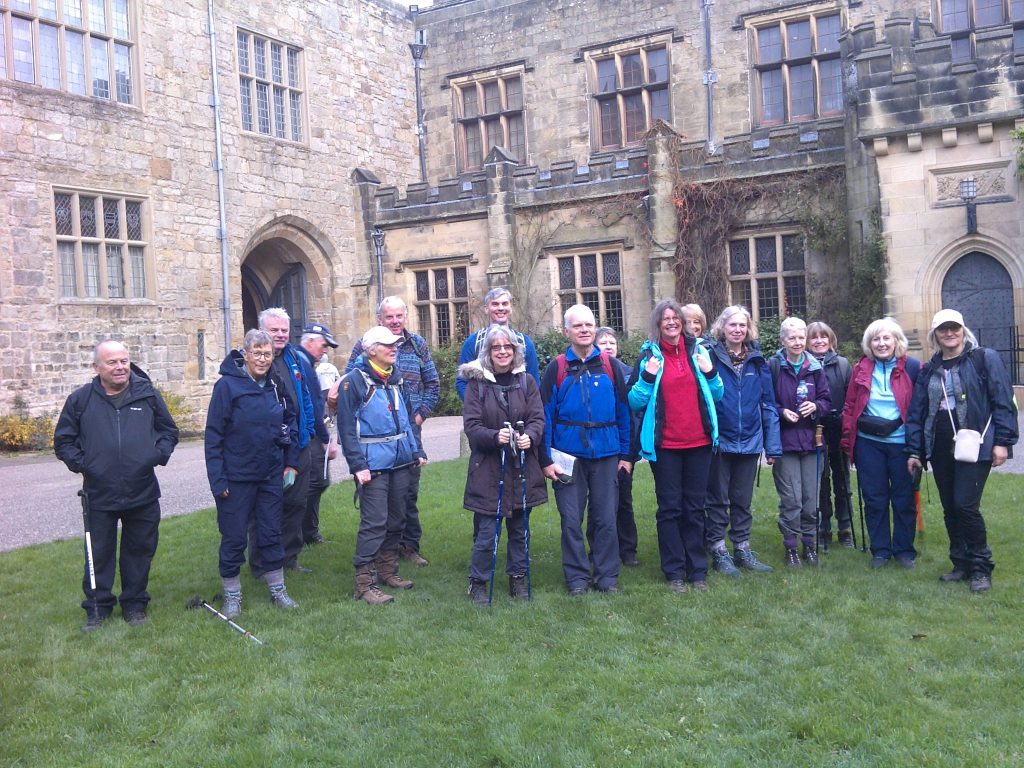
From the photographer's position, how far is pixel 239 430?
591 cm

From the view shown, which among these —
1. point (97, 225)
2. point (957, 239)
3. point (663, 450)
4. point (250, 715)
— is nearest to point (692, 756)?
point (250, 715)

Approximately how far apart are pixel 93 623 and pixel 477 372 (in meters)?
2.72

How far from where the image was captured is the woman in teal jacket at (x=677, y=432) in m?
6.07

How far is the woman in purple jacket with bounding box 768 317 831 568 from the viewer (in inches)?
259

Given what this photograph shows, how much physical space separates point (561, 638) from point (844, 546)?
2.93m

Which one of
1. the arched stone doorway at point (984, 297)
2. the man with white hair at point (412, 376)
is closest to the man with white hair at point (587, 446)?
the man with white hair at point (412, 376)

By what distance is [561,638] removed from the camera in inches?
204

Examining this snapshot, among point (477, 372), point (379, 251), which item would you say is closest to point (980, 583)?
point (477, 372)

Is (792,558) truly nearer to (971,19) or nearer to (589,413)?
(589,413)

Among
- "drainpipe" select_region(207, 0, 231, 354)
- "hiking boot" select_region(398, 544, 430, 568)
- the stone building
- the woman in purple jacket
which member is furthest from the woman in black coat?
"drainpipe" select_region(207, 0, 231, 354)

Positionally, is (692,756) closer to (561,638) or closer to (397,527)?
(561,638)

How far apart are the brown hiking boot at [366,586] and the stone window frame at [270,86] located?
14.3 meters

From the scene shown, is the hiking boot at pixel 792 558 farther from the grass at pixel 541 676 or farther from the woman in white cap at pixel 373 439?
the woman in white cap at pixel 373 439

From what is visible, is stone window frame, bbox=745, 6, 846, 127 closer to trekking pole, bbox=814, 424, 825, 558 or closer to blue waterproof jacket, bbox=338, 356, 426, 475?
trekking pole, bbox=814, 424, 825, 558
